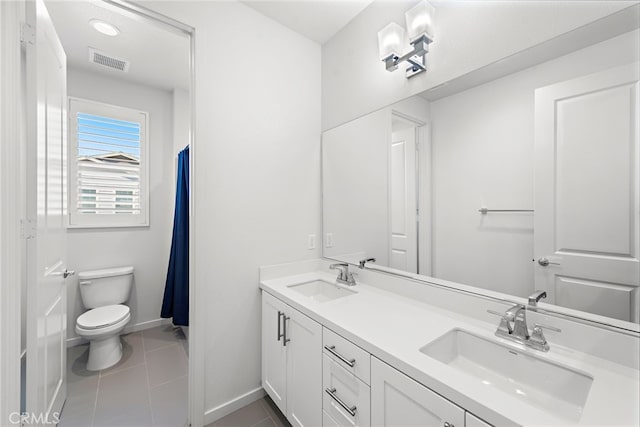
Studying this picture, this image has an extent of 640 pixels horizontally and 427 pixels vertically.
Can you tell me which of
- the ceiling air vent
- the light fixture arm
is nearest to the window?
the ceiling air vent

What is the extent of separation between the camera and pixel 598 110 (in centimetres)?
89

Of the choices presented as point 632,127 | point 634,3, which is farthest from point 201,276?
point 634,3

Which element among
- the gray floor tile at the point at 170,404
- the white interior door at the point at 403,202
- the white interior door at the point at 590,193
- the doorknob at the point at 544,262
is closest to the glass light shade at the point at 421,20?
the white interior door at the point at 403,202

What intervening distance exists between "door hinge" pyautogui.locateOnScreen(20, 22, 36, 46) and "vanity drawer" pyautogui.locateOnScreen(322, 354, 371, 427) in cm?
189

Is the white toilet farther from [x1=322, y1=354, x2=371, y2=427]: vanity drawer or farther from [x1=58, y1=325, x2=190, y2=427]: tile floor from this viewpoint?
[x1=322, y1=354, x2=371, y2=427]: vanity drawer

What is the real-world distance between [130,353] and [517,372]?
2854 mm

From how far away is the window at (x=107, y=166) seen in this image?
2.46m

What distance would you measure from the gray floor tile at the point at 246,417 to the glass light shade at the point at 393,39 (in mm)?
2291

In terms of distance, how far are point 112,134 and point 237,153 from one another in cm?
184

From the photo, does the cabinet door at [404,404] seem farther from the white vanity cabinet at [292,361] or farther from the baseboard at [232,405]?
the baseboard at [232,405]

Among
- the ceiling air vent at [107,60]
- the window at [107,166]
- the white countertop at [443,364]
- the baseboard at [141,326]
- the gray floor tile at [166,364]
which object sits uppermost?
the ceiling air vent at [107,60]

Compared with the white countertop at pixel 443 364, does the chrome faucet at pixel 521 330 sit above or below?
above

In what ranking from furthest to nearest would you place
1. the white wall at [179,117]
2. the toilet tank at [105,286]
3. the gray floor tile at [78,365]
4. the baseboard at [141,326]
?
the white wall at [179,117]
the baseboard at [141,326]
the toilet tank at [105,286]
the gray floor tile at [78,365]

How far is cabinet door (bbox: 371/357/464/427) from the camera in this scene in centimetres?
75
